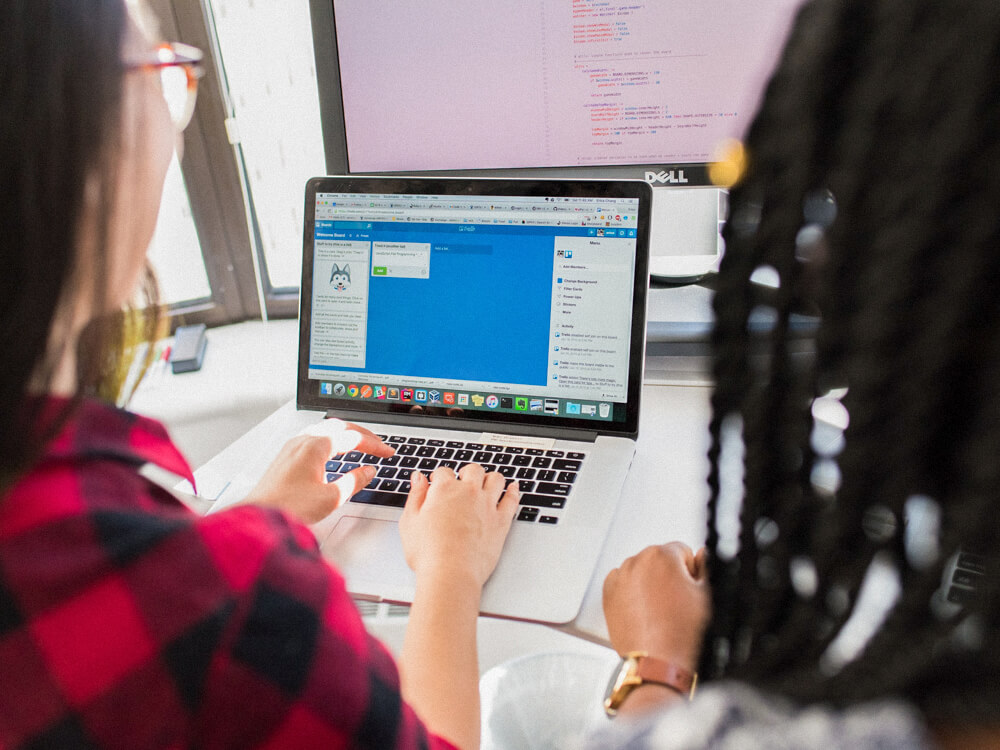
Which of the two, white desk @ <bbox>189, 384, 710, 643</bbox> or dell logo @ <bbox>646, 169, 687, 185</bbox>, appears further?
dell logo @ <bbox>646, 169, 687, 185</bbox>

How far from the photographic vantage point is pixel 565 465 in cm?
75

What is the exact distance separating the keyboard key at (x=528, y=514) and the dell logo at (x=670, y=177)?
0.47 meters

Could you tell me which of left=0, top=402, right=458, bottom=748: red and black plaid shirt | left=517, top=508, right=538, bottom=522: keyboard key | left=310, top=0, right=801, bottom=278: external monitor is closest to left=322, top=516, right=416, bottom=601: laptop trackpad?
left=517, top=508, right=538, bottom=522: keyboard key

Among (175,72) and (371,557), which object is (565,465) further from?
(175,72)

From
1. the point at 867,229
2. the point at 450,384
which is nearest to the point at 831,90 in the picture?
the point at 867,229

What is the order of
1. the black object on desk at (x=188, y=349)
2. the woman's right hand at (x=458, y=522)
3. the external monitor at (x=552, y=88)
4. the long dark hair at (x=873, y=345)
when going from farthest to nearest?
the black object on desk at (x=188, y=349)
the external monitor at (x=552, y=88)
the woman's right hand at (x=458, y=522)
the long dark hair at (x=873, y=345)

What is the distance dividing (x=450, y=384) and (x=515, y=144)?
0.35m

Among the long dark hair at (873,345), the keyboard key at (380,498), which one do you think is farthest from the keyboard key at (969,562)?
the keyboard key at (380,498)

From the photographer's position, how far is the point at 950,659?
30cm

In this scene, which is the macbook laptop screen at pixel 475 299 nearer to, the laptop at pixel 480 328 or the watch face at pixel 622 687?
the laptop at pixel 480 328

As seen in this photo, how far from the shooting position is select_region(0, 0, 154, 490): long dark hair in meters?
0.33

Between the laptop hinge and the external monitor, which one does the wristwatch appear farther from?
the external monitor

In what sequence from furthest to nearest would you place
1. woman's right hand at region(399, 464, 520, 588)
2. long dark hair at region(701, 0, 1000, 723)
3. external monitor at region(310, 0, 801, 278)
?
external monitor at region(310, 0, 801, 278) < woman's right hand at region(399, 464, 520, 588) < long dark hair at region(701, 0, 1000, 723)

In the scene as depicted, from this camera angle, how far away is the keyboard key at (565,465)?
29.3 inches
